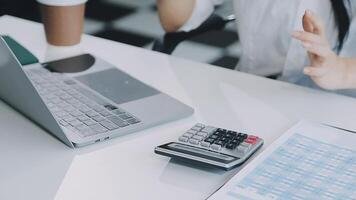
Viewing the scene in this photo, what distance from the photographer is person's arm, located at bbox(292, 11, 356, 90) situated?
0.90m

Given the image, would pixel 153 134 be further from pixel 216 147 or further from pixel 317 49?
pixel 317 49

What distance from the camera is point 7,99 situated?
35.7 inches

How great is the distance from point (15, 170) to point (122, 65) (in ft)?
1.16

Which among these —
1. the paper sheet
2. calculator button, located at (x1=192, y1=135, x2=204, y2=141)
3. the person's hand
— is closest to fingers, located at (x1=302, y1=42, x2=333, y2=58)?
the person's hand

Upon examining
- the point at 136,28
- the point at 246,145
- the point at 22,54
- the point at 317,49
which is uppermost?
the point at 317,49

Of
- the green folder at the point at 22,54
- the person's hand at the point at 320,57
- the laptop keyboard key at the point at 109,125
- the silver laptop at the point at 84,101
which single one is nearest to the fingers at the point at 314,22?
the person's hand at the point at 320,57

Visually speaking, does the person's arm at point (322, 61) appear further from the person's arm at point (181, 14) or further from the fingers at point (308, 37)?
the person's arm at point (181, 14)

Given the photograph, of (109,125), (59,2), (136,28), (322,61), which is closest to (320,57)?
(322,61)

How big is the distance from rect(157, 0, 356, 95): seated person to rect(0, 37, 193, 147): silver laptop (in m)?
0.27

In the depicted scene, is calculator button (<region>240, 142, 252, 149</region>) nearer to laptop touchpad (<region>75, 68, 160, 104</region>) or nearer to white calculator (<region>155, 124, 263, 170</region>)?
white calculator (<region>155, 124, 263, 170</region>)

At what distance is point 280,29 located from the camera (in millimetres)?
1218

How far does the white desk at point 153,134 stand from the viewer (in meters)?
0.72

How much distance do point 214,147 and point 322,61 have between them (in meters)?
0.27

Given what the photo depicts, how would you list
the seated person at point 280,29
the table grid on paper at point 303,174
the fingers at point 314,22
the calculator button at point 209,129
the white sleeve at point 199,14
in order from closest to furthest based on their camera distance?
the table grid on paper at point 303,174 → the calculator button at point 209,129 → the fingers at point 314,22 → the seated person at point 280,29 → the white sleeve at point 199,14
